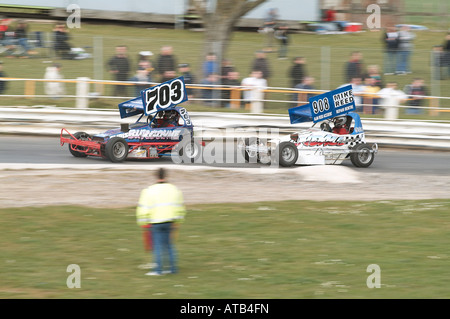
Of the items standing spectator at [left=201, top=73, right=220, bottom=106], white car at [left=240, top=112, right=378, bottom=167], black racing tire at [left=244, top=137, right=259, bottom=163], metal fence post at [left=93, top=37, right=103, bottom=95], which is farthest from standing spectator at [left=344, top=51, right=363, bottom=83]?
metal fence post at [left=93, top=37, right=103, bottom=95]

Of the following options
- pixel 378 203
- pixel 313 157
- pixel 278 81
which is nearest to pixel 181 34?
pixel 278 81

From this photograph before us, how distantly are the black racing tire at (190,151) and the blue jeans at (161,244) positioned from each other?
7.94 metres

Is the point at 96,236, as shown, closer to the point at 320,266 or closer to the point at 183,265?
the point at 183,265

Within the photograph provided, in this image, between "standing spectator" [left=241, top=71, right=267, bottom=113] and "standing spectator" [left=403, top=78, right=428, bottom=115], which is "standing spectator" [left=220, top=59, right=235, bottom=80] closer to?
"standing spectator" [left=241, top=71, right=267, bottom=113]

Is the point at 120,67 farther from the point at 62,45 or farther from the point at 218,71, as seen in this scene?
the point at 218,71

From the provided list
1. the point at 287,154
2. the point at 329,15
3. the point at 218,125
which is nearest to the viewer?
the point at 287,154

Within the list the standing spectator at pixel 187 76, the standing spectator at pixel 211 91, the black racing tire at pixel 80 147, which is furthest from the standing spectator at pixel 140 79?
the black racing tire at pixel 80 147

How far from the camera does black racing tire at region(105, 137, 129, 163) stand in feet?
51.6

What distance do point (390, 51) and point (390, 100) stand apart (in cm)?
149

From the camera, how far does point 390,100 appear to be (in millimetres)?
19828

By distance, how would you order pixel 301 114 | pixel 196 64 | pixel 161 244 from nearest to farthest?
pixel 161 244, pixel 301 114, pixel 196 64

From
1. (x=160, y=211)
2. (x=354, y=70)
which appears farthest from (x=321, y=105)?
(x=160, y=211)

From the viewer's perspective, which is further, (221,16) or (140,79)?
(221,16)
